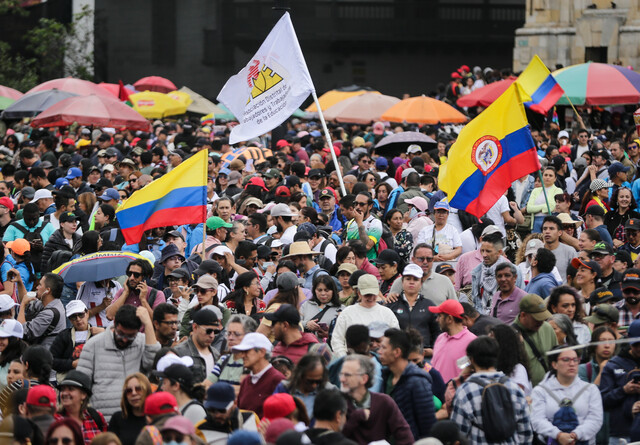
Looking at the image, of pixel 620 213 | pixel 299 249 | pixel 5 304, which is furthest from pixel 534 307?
pixel 620 213

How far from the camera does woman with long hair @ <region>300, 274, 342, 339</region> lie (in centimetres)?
916

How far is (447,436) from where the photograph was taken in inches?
251

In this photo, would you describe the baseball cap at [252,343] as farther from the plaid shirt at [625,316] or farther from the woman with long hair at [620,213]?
the woman with long hair at [620,213]

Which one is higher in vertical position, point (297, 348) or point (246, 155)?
point (246, 155)

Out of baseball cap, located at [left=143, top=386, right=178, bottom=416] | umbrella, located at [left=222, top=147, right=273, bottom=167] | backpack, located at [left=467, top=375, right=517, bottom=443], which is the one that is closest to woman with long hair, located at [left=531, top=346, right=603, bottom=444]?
backpack, located at [left=467, top=375, right=517, bottom=443]

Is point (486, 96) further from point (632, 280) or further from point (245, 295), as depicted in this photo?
point (245, 295)

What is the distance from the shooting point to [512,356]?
7477mm

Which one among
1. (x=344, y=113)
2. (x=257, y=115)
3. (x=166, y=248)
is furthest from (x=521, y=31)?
(x=166, y=248)

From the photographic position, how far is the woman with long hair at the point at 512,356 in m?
7.48

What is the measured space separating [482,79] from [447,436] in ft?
75.5

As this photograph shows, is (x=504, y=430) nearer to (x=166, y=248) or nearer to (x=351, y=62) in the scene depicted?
(x=166, y=248)

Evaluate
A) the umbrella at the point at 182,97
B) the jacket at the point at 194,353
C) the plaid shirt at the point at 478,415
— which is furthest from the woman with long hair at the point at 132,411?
the umbrella at the point at 182,97

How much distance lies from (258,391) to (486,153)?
15.4 ft

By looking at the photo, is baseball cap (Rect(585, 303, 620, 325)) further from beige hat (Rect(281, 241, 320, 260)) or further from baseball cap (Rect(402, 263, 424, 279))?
beige hat (Rect(281, 241, 320, 260))
